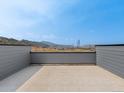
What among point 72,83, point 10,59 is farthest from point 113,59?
point 10,59

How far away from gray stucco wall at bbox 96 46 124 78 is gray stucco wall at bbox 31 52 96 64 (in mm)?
1419

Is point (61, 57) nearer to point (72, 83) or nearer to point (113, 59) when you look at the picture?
point (113, 59)

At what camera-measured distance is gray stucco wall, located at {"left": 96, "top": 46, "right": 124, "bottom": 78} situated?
6396 millimetres

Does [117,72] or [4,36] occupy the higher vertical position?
[4,36]

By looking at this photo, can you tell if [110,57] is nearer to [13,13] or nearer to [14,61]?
[14,61]

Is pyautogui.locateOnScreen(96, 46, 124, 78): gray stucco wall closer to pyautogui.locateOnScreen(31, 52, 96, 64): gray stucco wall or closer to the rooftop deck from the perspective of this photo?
the rooftop deck

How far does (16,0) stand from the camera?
1008 cm

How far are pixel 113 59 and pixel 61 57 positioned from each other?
14.7 ft

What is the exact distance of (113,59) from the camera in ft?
24.4

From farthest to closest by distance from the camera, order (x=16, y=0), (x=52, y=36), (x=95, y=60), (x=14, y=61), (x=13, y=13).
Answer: (x=52, y=36)
(x=13, y=13)
(x=95, y=60)
(x=16, y=0)
(x=14, y=61)

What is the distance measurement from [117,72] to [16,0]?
7.65 meters

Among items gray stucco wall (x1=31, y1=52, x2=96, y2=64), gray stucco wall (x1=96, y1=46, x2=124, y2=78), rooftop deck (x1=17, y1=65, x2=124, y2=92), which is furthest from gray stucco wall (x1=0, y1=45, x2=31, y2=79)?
gray stucco wall (x1=96, y1=46, x2=124, y2=78)

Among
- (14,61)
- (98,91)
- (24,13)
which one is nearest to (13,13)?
(24,13)

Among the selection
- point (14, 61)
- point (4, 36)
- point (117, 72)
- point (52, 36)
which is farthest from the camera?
point (4, 36)
